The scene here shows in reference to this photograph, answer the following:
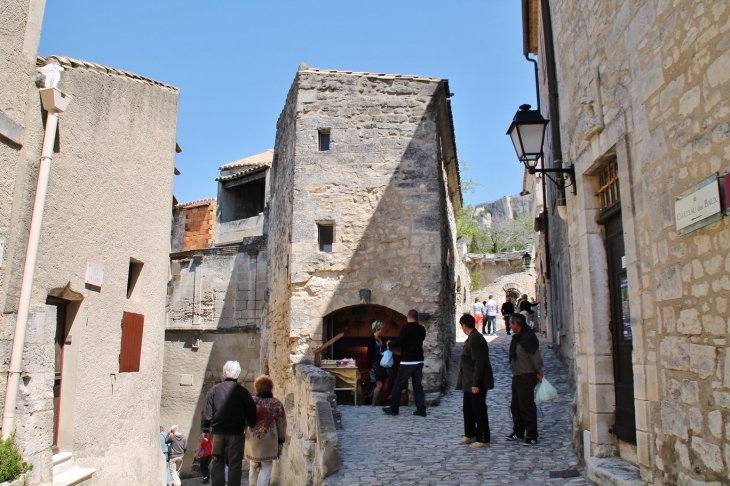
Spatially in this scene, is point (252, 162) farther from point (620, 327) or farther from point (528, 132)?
point (620, 327)

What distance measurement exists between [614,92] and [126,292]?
21.3 feet

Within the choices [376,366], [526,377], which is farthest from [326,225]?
[526,377]

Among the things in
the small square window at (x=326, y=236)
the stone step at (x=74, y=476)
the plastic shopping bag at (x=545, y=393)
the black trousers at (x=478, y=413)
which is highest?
the small square window at (x=326, y=236)

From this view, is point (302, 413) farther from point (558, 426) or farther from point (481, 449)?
point (558, 426)

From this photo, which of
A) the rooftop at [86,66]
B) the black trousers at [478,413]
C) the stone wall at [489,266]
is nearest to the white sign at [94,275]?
the rooftop at [86,66]

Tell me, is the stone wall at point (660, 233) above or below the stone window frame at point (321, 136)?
below

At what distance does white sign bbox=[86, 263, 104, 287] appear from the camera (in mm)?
7344

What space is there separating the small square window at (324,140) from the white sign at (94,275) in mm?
4834

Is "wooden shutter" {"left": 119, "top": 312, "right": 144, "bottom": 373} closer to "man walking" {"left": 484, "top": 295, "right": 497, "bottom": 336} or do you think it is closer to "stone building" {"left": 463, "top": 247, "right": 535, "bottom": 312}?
"man walking" {"left": 484, "top": 295, "right": 497, "bottom": 336}

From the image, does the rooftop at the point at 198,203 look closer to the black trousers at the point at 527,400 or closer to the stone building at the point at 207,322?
the stone building at the point at 207,322

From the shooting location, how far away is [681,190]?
12.6ft

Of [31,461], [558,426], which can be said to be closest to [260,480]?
[31,461]

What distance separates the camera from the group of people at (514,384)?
21.2 feet

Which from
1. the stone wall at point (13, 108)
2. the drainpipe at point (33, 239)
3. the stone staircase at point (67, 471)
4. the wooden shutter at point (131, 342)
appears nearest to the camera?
the drainpipe at point (33, 239)
